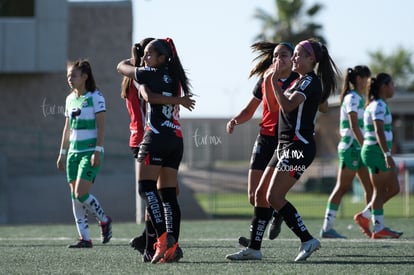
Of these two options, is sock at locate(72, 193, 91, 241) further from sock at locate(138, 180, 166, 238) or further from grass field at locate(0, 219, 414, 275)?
sock at locate(138, 180, 166, 238)

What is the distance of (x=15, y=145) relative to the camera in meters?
24.7

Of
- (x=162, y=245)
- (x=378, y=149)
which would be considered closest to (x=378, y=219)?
(x=378, y=149)

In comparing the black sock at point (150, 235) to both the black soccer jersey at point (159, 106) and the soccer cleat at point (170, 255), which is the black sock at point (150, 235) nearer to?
the soccer cleat at point (170, 255)

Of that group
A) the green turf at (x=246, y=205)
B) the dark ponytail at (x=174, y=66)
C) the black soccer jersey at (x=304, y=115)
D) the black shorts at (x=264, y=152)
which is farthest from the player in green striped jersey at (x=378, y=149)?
the green turf at (x=246, y=205)

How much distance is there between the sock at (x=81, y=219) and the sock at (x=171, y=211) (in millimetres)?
2134

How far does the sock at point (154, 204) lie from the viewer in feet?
26.2

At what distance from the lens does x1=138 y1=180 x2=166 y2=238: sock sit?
8.00 meters

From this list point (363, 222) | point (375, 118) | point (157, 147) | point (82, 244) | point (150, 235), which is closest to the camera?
point (157, 147)

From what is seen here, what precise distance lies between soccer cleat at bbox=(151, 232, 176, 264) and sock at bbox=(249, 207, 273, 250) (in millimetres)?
824

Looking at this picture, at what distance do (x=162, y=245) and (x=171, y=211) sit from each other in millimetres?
323

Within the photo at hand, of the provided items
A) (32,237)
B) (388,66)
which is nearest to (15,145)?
(32,237)

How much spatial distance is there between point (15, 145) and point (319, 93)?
1756cm

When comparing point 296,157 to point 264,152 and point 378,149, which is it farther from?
point 378,149

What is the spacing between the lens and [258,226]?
851 centimetres
